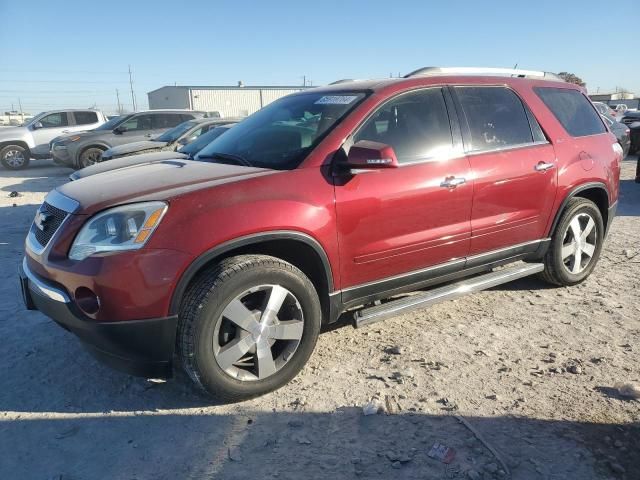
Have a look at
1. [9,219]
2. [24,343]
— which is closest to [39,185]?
[9,219]

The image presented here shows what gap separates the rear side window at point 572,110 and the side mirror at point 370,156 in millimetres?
2115

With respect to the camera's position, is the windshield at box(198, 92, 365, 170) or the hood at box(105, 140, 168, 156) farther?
the hood at box(105, 140, 168, 156)

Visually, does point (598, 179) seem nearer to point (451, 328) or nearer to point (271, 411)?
point (451, 328)

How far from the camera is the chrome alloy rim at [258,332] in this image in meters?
2.66

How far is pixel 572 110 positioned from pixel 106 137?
462 inches

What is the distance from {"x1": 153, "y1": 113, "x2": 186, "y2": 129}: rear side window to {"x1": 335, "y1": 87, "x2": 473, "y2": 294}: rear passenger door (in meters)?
11.6

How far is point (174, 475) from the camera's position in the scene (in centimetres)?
223

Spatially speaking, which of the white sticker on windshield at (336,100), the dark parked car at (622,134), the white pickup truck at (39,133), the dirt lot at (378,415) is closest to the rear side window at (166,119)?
the white pickup truck at (39,133)

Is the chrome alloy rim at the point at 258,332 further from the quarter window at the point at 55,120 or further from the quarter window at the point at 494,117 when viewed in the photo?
the quarter window at the point at 55,120

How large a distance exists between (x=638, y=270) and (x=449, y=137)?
2.87m

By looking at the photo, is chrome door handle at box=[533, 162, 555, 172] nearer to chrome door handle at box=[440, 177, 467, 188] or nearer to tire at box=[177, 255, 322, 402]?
chrome door handle at box=[440, 177, 467, 188]

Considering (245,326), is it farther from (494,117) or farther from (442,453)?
(494,117)

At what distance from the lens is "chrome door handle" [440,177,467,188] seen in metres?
3.30

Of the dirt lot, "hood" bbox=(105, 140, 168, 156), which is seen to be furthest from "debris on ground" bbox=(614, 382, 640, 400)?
"hood" bbox=(105, 140, 168, 156)
